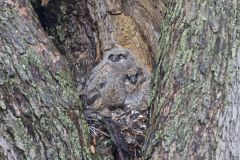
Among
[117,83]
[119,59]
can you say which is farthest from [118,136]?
[119,59]

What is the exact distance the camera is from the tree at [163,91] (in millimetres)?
3016

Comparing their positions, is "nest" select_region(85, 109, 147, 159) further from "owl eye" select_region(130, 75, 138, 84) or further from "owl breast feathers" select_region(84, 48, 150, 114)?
"owl eye" select_region(130, 75, 138, 84)

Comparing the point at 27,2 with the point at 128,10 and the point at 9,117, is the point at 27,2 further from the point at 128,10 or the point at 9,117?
the point at 128,10

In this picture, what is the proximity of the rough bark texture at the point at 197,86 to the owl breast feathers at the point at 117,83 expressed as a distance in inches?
65.1

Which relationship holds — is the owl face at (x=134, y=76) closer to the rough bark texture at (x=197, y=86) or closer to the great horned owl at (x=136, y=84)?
the great horned owl at (x=136, y=84)

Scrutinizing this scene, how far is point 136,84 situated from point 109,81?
25 cm

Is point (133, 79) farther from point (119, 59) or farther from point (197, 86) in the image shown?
point (197, 86)

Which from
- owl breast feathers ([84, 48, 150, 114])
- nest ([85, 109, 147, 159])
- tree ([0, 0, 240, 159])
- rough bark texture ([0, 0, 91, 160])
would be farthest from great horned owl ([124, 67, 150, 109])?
rough bark texture ([0, 0, 91, 160])

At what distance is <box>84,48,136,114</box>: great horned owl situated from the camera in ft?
16.6

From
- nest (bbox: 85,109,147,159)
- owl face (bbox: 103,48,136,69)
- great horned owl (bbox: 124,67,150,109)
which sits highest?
owl face (bbox: 103,48,136,69)

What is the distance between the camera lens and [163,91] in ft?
10.6

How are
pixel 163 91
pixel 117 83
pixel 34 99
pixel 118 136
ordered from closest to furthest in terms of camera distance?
pixel 34 99 → pixel 163 91 → pixel 118 136 → pixel 117 83

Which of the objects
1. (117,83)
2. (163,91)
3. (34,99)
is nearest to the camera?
(34,99)

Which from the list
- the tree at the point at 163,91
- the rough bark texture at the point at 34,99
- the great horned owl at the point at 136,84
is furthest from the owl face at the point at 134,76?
the rough bark texture at the point at 34,99
